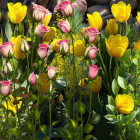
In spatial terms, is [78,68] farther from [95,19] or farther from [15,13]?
[15,13]

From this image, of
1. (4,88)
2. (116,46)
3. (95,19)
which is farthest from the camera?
(95,19)

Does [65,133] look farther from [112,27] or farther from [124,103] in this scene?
[112,27]

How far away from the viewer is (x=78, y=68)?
3.24 feet

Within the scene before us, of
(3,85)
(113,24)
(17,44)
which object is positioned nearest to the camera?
(3,85)

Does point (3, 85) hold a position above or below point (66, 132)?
above

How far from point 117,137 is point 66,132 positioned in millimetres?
233

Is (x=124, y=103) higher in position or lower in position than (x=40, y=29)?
lower

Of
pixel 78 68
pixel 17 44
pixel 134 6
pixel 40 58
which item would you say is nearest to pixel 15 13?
pixel 17 44

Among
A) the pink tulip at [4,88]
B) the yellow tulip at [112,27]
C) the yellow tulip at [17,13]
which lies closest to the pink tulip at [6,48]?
the pink tulip at [4,88]

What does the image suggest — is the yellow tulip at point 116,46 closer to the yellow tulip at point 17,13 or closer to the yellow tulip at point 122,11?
the yellow tulip at point 122,11

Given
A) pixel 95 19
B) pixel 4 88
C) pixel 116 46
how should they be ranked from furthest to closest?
1. pixel 95 19
2. pixel 116 46
3. pixel 4 88

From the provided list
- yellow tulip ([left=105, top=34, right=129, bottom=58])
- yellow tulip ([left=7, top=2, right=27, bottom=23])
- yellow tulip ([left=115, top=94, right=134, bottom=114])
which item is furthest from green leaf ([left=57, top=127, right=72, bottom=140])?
yellow tulip ([left=7, top=2, right=27, bottom=23])

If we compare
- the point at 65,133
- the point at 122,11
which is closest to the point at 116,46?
the point at 122,11

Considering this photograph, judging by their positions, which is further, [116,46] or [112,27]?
[112,27]
